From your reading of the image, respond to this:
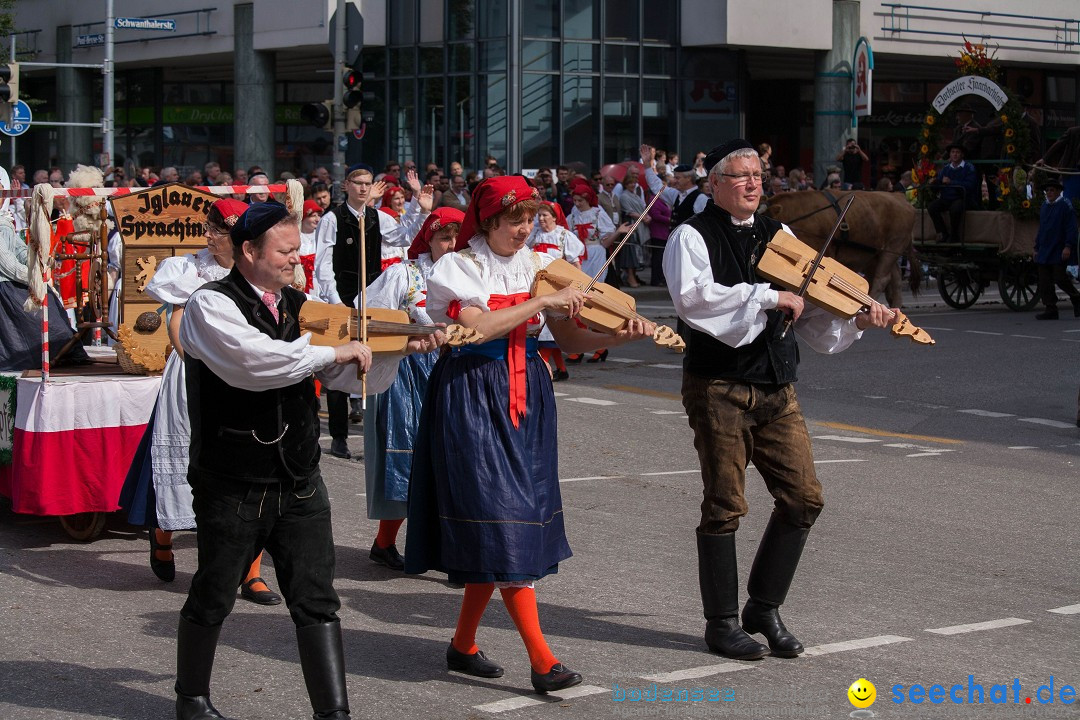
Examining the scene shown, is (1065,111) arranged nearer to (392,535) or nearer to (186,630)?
(392,535)

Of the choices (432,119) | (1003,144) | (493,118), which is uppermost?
(432,119)

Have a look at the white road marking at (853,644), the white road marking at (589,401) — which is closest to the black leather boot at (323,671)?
the white road marking at (853,644)

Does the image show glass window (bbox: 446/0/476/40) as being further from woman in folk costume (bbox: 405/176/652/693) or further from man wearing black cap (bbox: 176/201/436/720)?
man wearing black cap (bbox: 176/201/436/720)

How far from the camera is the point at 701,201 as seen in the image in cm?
1569

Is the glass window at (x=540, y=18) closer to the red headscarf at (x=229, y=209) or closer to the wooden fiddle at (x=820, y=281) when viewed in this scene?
the red headscarf at (x=229, y=209)

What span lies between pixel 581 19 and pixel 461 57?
2.61m

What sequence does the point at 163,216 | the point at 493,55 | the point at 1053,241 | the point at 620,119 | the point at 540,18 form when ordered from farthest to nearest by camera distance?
the point at 620,119 → the point at 493,55 → the point at 540,18 → the point at 1053,241 → the point at 163,216

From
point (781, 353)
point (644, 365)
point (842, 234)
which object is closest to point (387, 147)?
point (842, 234)

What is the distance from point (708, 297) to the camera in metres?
5.60

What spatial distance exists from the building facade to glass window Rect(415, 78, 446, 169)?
1.6 inches

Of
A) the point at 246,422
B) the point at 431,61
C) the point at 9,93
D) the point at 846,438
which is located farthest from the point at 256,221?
the point at 431,61

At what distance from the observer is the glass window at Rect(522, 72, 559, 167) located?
101 ft

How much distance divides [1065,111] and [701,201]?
26571 millimetres

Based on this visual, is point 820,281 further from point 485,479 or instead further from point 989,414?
point 989,414
